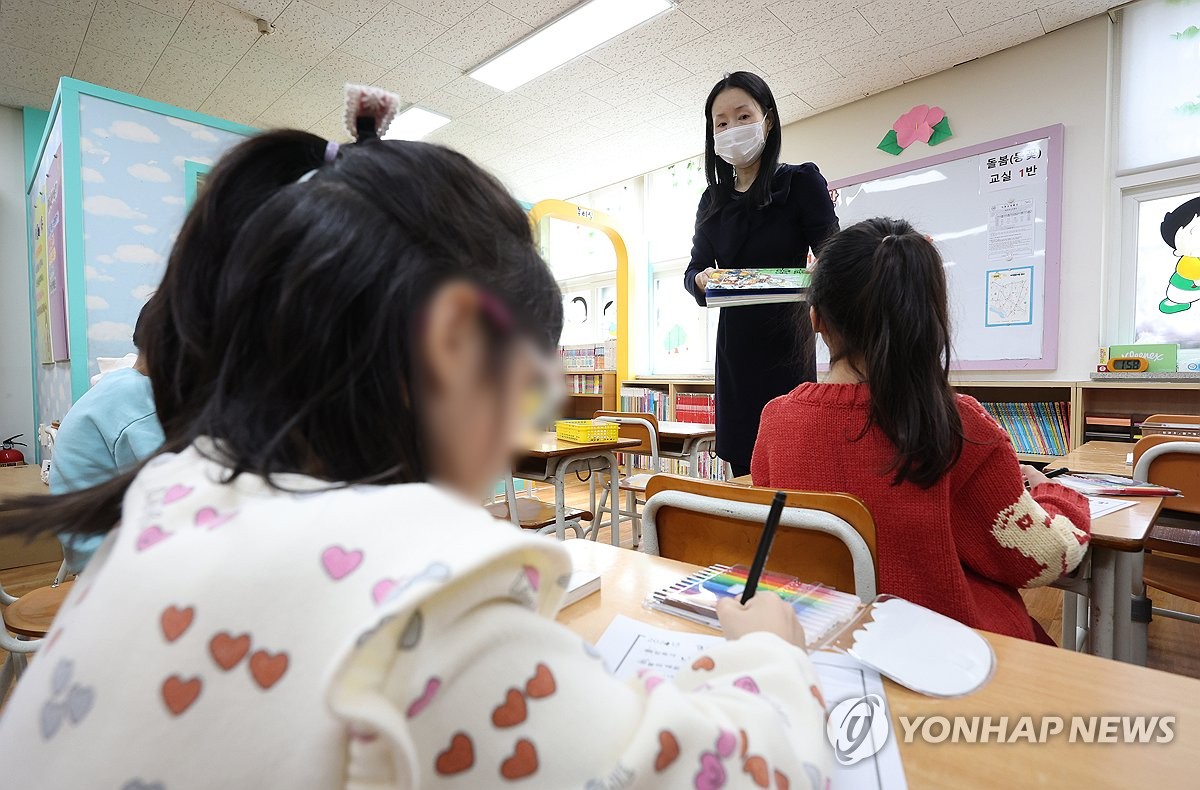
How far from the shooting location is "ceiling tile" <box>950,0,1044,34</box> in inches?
113

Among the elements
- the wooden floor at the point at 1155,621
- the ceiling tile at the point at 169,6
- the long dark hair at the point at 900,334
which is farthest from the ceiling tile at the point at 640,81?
the long dark hair at the point at 900,334

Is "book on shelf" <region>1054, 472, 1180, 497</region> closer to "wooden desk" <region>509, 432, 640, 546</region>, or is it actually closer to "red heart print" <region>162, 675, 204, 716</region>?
"red heart print" <region>162, 675, 204, 716</region>

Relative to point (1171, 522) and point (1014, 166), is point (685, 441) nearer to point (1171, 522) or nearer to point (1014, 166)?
point (1171, 522)

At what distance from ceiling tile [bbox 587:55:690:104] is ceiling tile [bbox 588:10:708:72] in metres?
0.08

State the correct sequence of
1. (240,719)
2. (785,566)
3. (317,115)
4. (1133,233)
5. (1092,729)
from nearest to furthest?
(240,719) → (1092,729) → (785,566) → (1133,233) → (317,115)

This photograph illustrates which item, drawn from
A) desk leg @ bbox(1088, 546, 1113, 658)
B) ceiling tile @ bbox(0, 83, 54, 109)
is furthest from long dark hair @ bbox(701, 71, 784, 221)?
ceiling tile @ bbox(0, 83, 54, 109)

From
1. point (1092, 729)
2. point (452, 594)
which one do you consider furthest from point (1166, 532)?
point (452, 594)

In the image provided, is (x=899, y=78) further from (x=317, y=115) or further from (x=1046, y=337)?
(x=317, y=115)

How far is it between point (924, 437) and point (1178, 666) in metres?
1.75

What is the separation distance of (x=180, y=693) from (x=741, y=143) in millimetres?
1713

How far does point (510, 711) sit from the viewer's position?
27cm

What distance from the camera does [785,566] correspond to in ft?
2.88

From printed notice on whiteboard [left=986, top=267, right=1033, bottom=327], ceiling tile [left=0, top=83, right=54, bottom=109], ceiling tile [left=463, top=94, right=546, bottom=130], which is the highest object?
ceiling tile [left=0, top=83, right=54, bottom=109]

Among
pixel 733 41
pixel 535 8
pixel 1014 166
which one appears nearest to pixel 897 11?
pixel 733 41
